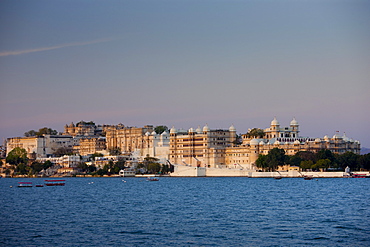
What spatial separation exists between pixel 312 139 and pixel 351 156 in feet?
68.0

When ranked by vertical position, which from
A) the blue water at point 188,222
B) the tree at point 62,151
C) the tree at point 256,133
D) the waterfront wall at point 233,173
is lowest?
the blue water at point 188,222

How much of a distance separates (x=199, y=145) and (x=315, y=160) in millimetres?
28479

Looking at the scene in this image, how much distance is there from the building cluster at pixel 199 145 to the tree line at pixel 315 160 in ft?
22.2

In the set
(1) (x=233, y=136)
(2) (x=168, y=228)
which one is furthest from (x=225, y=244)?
(1) (x=233, y=136)

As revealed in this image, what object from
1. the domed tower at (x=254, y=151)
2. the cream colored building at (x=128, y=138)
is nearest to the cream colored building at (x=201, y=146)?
the domed tower at (x=254, y=151)

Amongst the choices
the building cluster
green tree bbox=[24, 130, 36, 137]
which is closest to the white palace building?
the building cluster

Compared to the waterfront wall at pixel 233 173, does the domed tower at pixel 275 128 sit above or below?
above

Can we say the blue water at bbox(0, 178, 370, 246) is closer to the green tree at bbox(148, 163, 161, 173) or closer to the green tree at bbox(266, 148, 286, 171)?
the green tree at bbox(266, 148, 286, 171)

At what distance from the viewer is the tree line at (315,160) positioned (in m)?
106

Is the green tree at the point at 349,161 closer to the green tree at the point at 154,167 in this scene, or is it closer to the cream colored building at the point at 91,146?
the green tree at the point at 154,167

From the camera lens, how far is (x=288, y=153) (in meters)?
122

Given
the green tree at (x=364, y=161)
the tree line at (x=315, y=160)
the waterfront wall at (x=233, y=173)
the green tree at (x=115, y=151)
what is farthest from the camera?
the green tree at (x=115, y=151)

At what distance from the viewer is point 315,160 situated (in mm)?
110250

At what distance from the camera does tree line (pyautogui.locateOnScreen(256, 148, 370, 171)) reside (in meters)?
106
